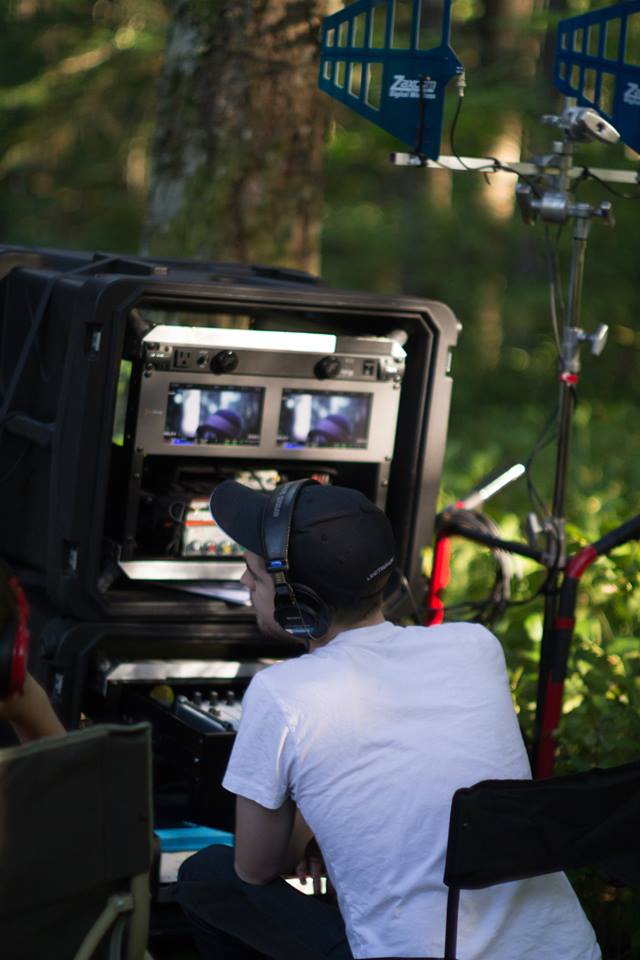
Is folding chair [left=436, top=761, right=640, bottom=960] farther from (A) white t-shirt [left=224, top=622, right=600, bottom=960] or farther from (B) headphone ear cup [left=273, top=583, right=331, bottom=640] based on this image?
(B) headphone ear cup [left=273, top=583, right=331, bottom=640]

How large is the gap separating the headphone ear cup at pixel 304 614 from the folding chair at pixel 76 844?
559mm

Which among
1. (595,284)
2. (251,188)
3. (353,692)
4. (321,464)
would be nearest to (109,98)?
(595,284)

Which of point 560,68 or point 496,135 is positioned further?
point 496,135

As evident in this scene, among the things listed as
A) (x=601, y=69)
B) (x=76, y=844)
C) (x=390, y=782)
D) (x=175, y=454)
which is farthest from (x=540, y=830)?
(x=601, y=69)

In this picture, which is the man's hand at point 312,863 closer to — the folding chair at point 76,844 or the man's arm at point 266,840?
the man's arm at point 266,840

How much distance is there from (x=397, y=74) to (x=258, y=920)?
2172mm

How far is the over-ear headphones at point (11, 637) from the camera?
82.8 inches

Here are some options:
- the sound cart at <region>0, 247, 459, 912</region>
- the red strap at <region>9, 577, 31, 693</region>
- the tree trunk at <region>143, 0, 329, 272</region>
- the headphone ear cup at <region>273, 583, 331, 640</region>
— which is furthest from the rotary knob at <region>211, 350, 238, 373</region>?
the tree trunk at <region>143, 0, 329, 272</region>

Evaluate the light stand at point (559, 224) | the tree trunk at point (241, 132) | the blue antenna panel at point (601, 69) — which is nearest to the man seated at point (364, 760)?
the light stand at point (559, 224)

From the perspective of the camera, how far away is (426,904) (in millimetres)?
2375

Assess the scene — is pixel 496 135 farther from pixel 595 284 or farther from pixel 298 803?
pixel 298 803

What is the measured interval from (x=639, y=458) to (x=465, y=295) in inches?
199

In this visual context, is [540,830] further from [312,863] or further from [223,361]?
[223,361]

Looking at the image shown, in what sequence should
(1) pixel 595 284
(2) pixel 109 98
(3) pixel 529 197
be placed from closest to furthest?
(3) pixel 529 197, (2) pixel 109 98, (1) pixel 595 284
